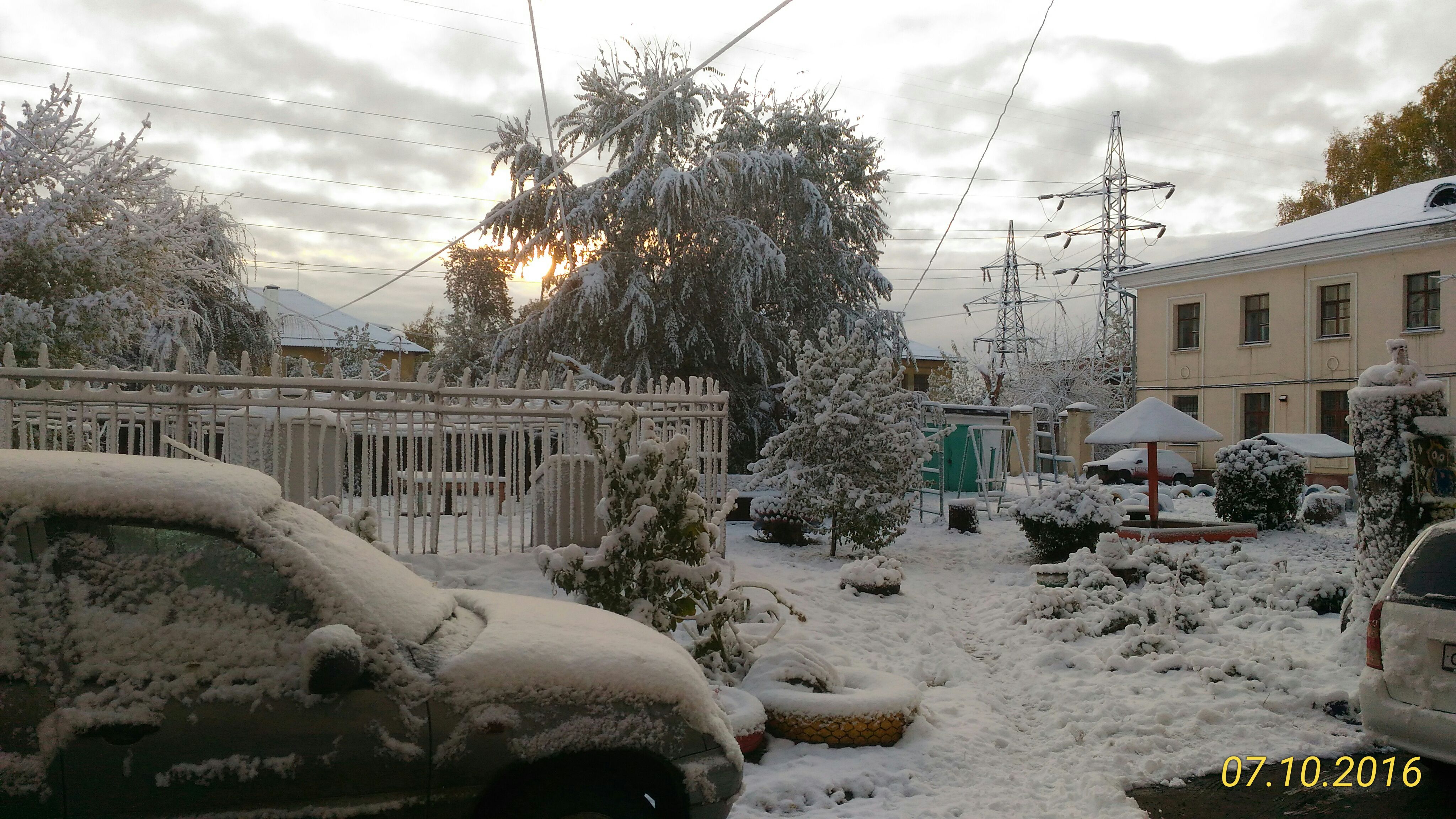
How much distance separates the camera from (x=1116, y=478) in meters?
25.5

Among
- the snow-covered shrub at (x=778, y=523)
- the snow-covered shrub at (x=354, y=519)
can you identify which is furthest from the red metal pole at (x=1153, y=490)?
the snow-covered shrub at (x=354, y=519)

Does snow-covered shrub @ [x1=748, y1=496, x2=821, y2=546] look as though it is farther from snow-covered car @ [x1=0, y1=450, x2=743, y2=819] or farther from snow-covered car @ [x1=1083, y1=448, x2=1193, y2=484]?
snow-covered car @ [x1=1083, y1=448, x2=1193, y2=484]

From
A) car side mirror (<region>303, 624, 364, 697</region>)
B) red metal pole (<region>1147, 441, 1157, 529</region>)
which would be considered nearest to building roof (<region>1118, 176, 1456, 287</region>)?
red metal pole (<region>1147, 441, 1157, 529</region>)

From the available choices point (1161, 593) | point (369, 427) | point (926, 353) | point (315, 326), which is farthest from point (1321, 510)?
point (926, 353)

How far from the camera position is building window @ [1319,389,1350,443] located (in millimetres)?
25828

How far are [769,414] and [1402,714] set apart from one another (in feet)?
54.6

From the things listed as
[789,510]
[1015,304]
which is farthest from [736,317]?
[1015,304]

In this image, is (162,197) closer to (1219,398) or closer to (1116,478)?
(1116,478)

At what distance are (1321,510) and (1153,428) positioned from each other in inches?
168

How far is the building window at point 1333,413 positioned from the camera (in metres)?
25.8

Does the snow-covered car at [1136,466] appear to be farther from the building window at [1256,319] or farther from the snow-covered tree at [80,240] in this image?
the snow-covered tree at [80,240]

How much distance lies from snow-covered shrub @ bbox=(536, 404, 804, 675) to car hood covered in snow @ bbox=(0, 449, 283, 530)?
268 cm

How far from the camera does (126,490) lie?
99.0 inches

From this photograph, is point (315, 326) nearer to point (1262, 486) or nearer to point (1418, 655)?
point (1262, 486)
